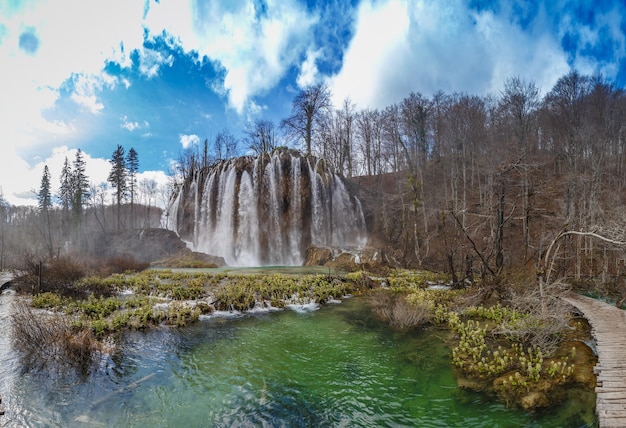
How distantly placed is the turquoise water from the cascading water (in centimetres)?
2564

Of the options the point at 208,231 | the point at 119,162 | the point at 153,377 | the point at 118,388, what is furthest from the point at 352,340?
the point at 119,162

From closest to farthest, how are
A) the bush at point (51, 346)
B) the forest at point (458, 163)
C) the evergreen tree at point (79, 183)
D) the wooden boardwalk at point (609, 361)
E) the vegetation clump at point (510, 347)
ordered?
the wooden boardwalk at point (609, 361) → the vegetation clump at point (510, 347) → the bush at point (51, 346) → the forest at point (458, 163) → the evergreen tree at point (79, 183)

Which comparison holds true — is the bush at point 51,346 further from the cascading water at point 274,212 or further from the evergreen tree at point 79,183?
the evergreen tree at point 79,183

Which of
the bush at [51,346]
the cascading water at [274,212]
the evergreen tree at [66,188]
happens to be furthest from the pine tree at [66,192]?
the bush at [51,346]

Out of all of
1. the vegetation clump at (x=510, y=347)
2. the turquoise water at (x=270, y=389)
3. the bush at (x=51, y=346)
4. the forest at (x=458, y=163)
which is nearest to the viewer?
the turquoise water at (x=270, y=389)

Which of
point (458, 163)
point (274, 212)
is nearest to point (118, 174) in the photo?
point (274, 212)

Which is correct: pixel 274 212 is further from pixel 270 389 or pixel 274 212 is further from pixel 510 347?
pixel 270 389

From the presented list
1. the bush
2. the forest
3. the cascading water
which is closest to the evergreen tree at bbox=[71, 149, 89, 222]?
the forest

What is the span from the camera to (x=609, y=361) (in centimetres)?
662

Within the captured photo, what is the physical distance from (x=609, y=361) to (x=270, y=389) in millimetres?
7054

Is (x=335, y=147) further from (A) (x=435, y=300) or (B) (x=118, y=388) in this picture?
(B) (x=118, y=388)

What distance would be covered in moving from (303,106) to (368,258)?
85.8 ft

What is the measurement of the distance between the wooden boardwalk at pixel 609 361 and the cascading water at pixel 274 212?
26968 millimetres

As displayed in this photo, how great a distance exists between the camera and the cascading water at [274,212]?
36375mm
